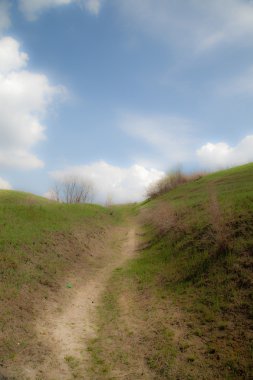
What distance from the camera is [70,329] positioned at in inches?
516


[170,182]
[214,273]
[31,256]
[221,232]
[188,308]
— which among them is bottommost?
[188,308]

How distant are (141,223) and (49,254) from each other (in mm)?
18434

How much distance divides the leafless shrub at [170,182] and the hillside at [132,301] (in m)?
29.9

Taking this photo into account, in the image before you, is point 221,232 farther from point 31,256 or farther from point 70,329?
point 31,256

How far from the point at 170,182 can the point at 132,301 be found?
140 ft

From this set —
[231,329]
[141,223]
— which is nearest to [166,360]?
[231,329]

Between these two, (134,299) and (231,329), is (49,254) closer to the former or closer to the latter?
(134,299)

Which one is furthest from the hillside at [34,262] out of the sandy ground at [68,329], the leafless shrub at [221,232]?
the leafless shrub at [221,232]

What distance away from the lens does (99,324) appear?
1377 cm

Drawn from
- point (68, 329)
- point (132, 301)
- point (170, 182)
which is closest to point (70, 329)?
point (68, 329)

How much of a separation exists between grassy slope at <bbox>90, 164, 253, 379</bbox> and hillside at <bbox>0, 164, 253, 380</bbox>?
0.04m

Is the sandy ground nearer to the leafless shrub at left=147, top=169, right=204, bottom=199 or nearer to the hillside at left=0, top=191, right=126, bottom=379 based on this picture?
the hillside at left=0, top=191, right=126, bottom=379

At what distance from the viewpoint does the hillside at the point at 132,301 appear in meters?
10.4

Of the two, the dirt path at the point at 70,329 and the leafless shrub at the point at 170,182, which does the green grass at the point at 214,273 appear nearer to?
the dirt path at the point at 70,329
